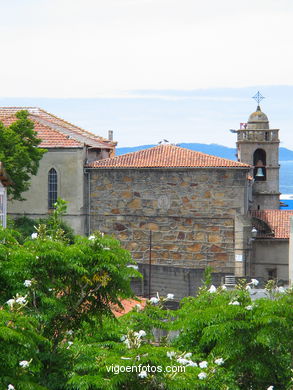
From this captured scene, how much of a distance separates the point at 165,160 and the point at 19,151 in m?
9.82

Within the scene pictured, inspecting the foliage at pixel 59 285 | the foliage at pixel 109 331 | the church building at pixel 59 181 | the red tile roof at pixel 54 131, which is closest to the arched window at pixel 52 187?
the church building at pixel 59 181

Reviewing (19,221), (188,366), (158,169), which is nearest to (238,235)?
(158,169)

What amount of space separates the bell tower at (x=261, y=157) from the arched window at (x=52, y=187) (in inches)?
669

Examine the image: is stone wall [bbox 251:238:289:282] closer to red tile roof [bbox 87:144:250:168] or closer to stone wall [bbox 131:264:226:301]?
red tile roof [bbox 87:144:250:168]

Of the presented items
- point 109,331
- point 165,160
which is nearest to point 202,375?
point 109,331

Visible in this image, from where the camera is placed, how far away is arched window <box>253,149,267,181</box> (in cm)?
7631

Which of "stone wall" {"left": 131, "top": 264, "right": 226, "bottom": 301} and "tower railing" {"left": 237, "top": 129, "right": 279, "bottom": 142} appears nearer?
"stone wall" {"left": 131, "top": 264, "right": 226, "bottom": 301}

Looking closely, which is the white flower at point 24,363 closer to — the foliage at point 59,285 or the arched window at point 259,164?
the foliage at point 59,285

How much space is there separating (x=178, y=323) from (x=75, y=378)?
6.28 m

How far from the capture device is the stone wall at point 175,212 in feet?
198

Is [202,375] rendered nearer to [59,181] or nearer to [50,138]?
[59,181]

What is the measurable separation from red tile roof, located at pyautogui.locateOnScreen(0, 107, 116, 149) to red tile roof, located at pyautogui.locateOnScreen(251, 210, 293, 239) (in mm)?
8803

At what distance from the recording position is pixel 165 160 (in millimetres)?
61375

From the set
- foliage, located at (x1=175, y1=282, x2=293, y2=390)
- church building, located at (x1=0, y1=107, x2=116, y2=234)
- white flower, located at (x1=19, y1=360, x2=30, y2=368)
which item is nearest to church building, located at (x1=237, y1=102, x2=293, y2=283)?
church building, located at (x1=0, y1=107, x2=116, y2=234)
